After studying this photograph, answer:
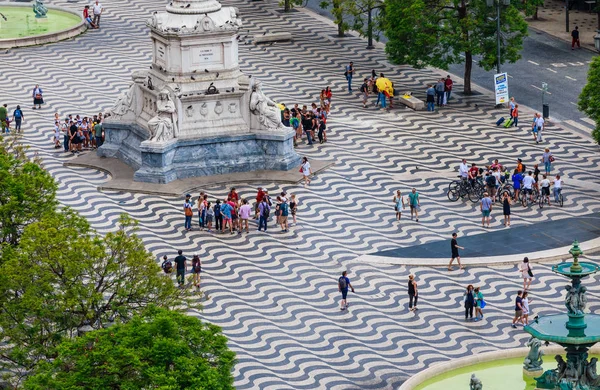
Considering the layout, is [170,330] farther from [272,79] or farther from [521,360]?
[272,79]

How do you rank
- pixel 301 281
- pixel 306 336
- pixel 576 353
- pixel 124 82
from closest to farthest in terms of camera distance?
pixel 576 353 < pixel 306 336 < pixel 301 281 < pixel 124 82

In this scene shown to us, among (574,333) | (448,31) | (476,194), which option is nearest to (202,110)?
(476,194)

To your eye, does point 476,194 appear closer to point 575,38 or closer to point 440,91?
point 440,91

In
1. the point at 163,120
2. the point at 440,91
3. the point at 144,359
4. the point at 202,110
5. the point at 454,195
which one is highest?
the point at 144,359

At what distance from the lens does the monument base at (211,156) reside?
78562 millimetres

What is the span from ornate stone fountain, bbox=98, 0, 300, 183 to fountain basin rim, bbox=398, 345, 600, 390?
23.7 meters

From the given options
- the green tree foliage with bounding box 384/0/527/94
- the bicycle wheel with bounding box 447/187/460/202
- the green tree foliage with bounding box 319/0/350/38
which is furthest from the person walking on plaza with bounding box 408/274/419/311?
the green tree foliage with bounding box 319/0/350/38

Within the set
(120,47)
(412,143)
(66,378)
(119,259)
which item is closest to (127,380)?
(66,378)

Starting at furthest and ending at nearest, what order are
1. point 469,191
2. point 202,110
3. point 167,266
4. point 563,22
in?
1. point 563,22
2. point 202,110
3. point 469,191
4. point 167,266

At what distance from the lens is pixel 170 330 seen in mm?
48438

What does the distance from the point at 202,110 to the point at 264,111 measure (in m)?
2.85

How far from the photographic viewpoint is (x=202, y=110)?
79.8m

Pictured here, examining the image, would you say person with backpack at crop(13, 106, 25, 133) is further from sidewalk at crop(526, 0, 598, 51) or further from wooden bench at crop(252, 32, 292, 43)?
sidewalk at crop(526, 0, 598, 51)

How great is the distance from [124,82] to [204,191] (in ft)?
67.4
